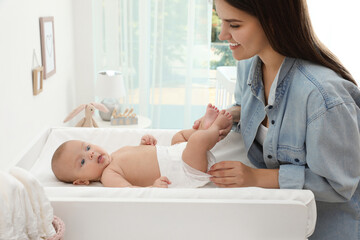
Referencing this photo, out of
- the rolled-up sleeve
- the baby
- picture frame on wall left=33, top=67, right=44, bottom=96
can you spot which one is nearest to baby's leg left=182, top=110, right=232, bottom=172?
the baby

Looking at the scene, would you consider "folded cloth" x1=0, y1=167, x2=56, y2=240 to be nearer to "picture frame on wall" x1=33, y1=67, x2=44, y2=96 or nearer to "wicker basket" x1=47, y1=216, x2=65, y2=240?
"wicker basket" x1=47, y1=216, x2=65, y2=240

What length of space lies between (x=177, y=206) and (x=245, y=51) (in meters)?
0.59

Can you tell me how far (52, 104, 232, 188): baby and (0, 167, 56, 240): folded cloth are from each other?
0.51 m

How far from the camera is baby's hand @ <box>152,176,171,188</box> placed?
1.33 metres

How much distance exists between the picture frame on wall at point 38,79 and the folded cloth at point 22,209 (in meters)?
1.03

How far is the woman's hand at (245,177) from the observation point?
4.00ft

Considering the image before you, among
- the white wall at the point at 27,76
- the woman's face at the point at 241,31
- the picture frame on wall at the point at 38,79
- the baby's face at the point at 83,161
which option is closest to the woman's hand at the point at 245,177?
the woman's face at the point at 241,31

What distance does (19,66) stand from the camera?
1.63 m

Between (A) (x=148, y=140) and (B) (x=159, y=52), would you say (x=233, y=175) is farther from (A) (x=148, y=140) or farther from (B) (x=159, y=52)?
(B) (x=159, y=52)

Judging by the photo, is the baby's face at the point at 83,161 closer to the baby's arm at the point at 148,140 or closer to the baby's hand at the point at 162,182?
the baby's arm at the point at 148,140

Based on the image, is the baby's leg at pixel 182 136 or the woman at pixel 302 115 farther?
the baby's leg at pixel 182 136

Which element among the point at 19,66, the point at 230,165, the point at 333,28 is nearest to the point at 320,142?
the point at 230,165

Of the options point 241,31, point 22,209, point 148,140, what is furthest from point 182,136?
point 22,209

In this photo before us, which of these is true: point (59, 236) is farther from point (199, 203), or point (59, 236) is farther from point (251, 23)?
point (251, 23)
